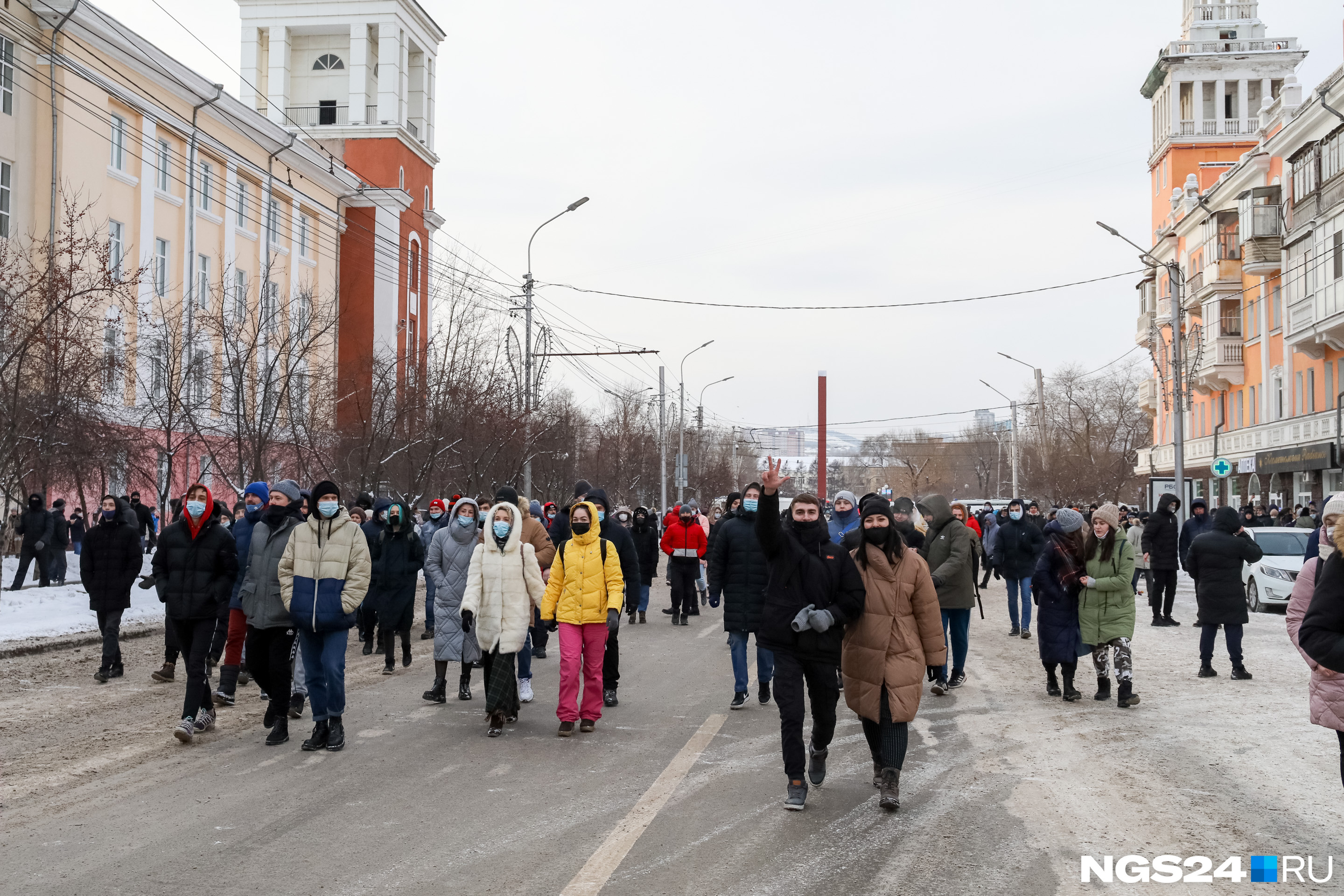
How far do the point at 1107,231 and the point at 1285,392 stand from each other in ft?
47.8

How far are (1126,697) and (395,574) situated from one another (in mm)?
7217

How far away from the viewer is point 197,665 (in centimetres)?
891

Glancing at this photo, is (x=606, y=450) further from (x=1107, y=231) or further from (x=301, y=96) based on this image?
(x=1107, y=231)

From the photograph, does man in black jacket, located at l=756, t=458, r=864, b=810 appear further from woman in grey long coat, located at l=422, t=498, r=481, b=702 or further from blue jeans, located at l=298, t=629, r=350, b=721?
woman in grey long coat, located at l=422, t=498, r=481, b=702

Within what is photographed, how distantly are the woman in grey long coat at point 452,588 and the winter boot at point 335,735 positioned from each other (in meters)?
1.60

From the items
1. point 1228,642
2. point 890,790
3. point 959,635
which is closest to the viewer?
point 890,790

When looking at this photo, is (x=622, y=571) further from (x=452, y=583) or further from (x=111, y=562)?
(x=111, y=562)

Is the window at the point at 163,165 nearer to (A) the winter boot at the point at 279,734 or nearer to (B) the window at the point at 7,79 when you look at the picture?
(B) the window at the point at 7,79

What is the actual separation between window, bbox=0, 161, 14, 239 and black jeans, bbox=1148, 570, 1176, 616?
27559 millimetres

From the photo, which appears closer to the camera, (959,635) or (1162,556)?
(959,635)

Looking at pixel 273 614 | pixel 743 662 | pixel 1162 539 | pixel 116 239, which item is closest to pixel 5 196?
pixel 116 239

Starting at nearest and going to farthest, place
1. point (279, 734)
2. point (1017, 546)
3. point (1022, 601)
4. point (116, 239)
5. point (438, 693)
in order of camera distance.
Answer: point (279, 734) < point (438, 693) < point (1017, 546) < point (1022, 601) < point (116, 239)

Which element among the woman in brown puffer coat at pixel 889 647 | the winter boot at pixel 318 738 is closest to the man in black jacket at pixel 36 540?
the winter boot at pixel 318 738

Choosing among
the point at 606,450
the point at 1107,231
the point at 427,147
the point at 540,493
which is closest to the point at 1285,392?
the point at 1107,231
